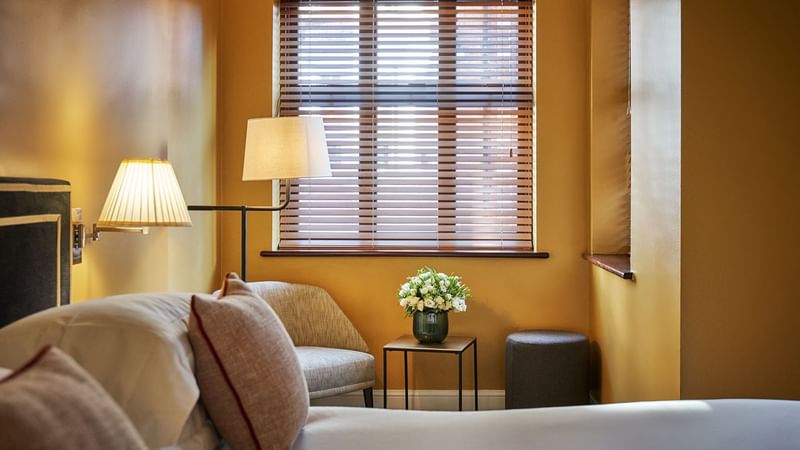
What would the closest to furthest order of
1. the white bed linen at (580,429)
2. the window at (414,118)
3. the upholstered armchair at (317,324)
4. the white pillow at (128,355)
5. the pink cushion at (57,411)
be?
the pink cushion at (57,411), the white pillow at (128,355), the white bed linen at (580,429), the upholstered armchair at (317,324), the window at (414,118)

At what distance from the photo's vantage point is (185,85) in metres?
4.31

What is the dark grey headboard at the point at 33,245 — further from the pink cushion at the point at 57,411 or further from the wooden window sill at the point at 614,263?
the wooden window sill at the point at 614,263

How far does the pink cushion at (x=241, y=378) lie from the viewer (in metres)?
1.81

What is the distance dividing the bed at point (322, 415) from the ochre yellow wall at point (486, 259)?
2611mm

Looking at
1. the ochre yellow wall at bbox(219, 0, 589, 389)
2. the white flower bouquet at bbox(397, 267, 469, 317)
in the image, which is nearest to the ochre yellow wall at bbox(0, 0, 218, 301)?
the ochre yellow wall at bbox(219, 0, 589, 389)

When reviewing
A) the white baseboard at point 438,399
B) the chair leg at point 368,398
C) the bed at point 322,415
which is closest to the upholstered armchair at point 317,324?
the chair leg at point 368,398

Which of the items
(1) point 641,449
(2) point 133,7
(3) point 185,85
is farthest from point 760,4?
(3) point 185,85

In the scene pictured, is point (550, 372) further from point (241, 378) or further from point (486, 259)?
point (241, 378)

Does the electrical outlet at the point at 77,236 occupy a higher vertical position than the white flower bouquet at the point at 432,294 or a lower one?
higher

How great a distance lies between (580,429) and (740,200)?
4.00 feet

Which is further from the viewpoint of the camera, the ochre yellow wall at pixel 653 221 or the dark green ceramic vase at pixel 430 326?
the dark green ceramic vase at pixel 430 326

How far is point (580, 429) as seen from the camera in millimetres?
2029

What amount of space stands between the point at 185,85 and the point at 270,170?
2.54ft

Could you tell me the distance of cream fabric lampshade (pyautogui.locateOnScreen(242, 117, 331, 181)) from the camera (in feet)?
12.8
